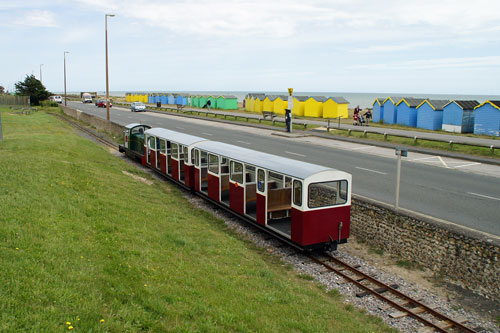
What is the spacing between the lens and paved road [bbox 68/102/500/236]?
45.6 feet

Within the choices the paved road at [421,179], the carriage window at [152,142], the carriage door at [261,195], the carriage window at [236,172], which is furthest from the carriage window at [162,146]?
the carriage door at [261,195]

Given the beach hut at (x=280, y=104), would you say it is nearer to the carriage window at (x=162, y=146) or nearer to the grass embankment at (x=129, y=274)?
the carriage window at (x=162, y=146)

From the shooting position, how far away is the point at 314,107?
177 feet

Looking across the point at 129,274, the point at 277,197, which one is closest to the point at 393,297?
the point at 277,197

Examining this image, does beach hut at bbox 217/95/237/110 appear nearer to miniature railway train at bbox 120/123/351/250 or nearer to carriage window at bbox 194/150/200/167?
miniature railway train at bbox 120/123/351/250

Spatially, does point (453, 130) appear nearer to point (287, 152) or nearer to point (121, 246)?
point (287, 152)

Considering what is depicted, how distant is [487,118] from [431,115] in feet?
19.0

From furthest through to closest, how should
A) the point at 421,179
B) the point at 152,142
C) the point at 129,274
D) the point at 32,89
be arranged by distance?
1. the point at 32,89
2. the point at 152,142
3. the point at 421,179
4. the point at 129,274

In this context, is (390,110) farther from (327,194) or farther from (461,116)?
(327,194)

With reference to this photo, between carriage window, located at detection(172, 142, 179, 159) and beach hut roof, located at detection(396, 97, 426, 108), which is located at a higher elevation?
beach hut roof, located at detection(396, 97, 426, 108)

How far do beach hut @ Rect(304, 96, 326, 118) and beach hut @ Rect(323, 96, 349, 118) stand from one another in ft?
3.58

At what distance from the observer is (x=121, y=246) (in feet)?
29.2

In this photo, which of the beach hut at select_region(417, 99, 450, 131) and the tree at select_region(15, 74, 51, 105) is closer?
the beach hut at select_region(417, 99, 450, 131)

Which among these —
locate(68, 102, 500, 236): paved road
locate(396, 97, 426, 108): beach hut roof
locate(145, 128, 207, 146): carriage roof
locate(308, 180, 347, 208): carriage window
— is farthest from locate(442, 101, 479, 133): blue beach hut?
locate(308, 180, 347, 208): carriage window
